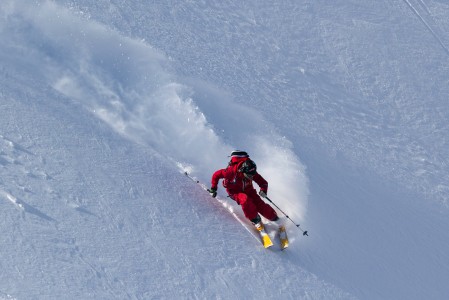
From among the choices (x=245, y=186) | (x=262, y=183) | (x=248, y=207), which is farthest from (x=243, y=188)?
(x=248, y=207)

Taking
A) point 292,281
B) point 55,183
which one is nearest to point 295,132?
point 292,281

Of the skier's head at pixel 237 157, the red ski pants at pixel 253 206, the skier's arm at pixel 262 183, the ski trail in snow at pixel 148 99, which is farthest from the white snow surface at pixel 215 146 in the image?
the skier's head at pixel 237 157

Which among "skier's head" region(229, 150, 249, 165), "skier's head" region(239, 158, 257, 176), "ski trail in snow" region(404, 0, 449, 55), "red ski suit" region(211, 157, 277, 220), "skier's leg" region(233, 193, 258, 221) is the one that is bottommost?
"skier's leg" region(233, 193, 258, 221)

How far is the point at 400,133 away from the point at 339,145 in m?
1.52

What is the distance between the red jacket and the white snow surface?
1.14ft

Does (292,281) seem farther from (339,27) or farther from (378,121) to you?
(339,27)

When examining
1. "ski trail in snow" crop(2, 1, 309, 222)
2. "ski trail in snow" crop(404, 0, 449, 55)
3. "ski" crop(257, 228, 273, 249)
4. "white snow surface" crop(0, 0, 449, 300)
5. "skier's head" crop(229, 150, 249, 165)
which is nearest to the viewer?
"white snow surface" crop(0, 0, 449, 300)

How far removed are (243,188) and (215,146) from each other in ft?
3.85

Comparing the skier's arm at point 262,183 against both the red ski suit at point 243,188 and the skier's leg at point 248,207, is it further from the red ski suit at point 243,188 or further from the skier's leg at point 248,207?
the skier's leg at point 248,207

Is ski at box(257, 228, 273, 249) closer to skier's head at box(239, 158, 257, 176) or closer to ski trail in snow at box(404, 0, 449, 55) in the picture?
skier's head at box(239, 158, 257, 176)

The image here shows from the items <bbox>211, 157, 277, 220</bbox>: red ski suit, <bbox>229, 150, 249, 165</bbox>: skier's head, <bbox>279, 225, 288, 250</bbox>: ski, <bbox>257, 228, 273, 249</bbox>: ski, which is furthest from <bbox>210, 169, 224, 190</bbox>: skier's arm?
<bbox>279, 225, 288, 250</bbox>: ski

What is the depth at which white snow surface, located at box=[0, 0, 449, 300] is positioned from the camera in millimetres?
8523

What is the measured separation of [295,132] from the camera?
12.0m

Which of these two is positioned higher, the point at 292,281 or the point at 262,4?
the point at 262,4
